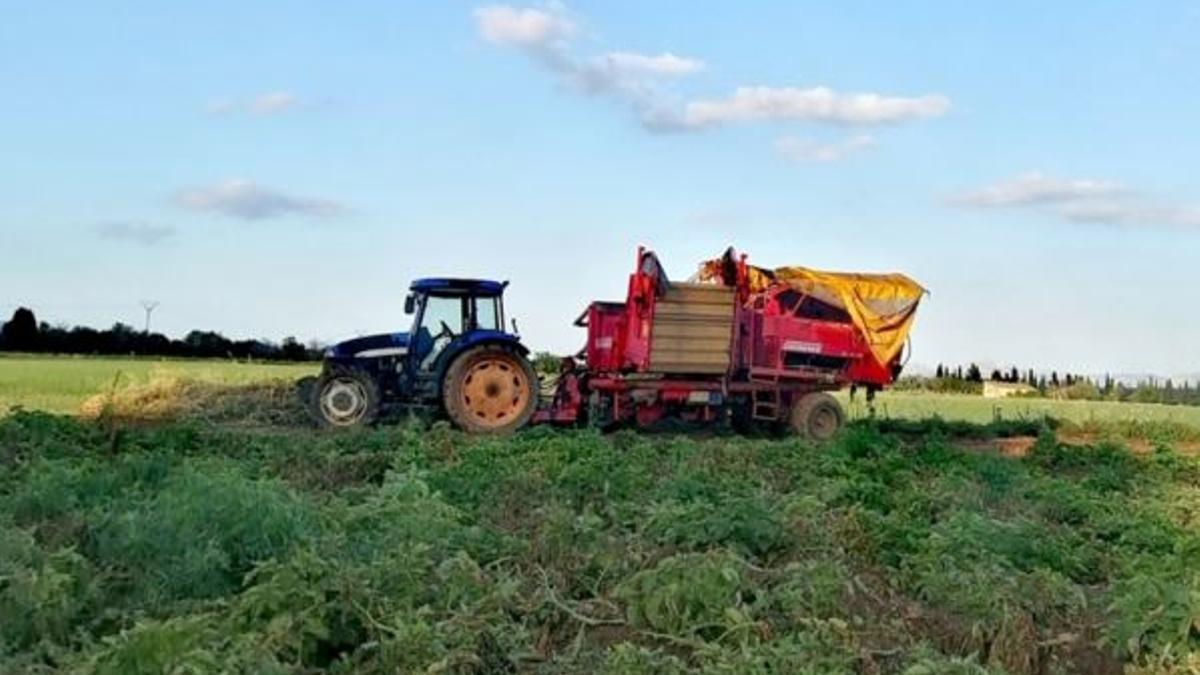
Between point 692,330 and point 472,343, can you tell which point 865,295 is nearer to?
point 692,330

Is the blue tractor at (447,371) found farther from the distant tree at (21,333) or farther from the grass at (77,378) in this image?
the distant tree at (21,333)

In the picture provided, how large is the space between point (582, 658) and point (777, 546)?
2.38 metres

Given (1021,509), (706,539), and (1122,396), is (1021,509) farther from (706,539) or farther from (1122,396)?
(1122,396)

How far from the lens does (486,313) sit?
19.2 m

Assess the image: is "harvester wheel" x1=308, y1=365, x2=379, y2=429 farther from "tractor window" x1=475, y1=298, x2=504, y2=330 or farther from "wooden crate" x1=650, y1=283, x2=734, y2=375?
"wooden crate" x1=650, y1=283, x2=734, y2=375

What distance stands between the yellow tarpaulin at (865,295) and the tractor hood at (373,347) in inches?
174

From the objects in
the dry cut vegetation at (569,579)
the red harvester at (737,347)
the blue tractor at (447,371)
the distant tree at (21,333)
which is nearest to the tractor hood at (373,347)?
the blue tractor at (447,371)

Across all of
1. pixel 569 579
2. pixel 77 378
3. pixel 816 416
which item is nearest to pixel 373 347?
pixel 816 416

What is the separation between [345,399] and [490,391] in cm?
190

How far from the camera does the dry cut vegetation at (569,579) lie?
568 cm

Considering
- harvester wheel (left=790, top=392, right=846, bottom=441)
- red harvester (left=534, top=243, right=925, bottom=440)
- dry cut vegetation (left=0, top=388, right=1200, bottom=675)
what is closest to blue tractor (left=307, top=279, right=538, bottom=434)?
red harvester (left=534, top=243, right=925, bottom=440)

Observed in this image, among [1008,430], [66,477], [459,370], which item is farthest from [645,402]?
[66,477]

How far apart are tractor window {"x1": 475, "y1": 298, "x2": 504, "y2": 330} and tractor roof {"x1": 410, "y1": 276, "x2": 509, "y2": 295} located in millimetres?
118

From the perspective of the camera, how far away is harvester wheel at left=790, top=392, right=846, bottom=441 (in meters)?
20.1
